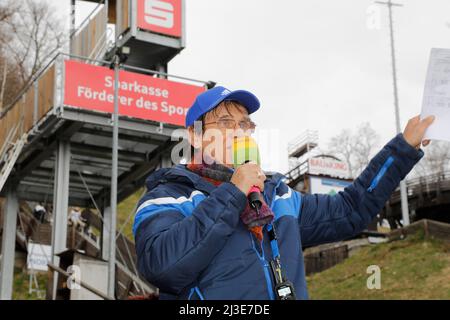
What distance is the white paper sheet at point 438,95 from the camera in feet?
10.9

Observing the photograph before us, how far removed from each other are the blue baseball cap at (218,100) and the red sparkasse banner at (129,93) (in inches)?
591

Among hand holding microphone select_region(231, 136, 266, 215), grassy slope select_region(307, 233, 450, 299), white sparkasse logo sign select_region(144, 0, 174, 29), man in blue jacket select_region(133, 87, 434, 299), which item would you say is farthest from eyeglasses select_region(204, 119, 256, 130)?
white sparkasse logo sign select_region(144, 0, 174, 29)

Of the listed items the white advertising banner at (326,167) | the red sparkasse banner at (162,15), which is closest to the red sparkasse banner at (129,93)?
the red sparkasse banner at (162,15)

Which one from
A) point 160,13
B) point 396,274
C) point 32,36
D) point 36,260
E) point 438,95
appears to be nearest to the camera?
point 438,95

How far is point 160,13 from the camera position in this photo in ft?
66.6

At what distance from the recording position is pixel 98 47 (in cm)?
2077

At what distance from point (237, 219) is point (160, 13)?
59.1 feet

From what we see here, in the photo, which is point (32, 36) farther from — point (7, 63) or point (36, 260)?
point (36, 260)

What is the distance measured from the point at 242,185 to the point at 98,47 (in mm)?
18503

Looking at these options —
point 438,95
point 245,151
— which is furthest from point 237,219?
point 438,95

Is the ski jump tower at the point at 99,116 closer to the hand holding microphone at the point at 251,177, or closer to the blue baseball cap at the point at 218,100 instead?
the blue baseball cap at the point at 218,100

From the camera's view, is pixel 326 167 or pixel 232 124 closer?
pixel 232 124

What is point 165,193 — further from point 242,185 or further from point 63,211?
point 63,211

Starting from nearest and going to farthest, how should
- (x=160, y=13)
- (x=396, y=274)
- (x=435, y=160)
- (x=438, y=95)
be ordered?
(x=438, y=95)
(x=160, y=13)
(x=396, y=274)
(x=435, y=160)
